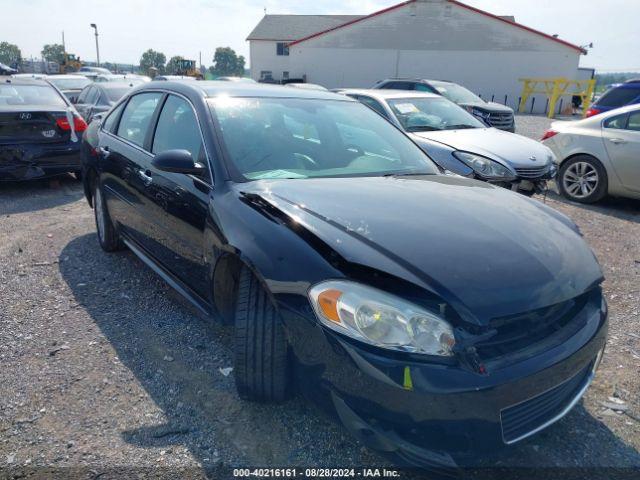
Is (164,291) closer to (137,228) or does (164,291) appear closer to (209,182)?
(137,228)

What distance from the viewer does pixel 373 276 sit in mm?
1933

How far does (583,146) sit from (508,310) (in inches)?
246

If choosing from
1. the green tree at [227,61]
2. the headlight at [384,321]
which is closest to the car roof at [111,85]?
the headlight at [384,321]

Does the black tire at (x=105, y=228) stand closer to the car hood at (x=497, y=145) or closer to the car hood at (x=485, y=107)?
the car hood at (x=497, y=145)

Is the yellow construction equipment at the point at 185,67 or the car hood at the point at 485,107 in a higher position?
the yellow construction equipment at the point at 185,67

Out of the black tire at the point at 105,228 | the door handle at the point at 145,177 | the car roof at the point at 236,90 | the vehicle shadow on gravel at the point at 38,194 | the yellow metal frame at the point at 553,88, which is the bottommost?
the vehicle shadow on gravel at the point at 38,194

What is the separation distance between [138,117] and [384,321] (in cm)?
307

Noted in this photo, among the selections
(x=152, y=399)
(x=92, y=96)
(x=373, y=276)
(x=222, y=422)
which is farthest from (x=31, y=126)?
(x=373, y=276)

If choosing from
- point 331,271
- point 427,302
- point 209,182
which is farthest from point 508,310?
point 209,182

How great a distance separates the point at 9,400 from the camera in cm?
262

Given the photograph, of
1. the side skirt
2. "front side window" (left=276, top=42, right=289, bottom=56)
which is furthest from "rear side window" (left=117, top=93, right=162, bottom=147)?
"front side window" (left=276, top=42, right=289, bottom=56)

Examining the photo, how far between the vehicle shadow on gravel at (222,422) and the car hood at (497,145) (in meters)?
4.05

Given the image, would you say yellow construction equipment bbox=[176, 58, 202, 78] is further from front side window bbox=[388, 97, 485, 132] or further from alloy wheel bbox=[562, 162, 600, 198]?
alloy wheel bbox=[562, 162, 600, 198]

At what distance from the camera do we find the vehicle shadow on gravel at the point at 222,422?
2281 mm
